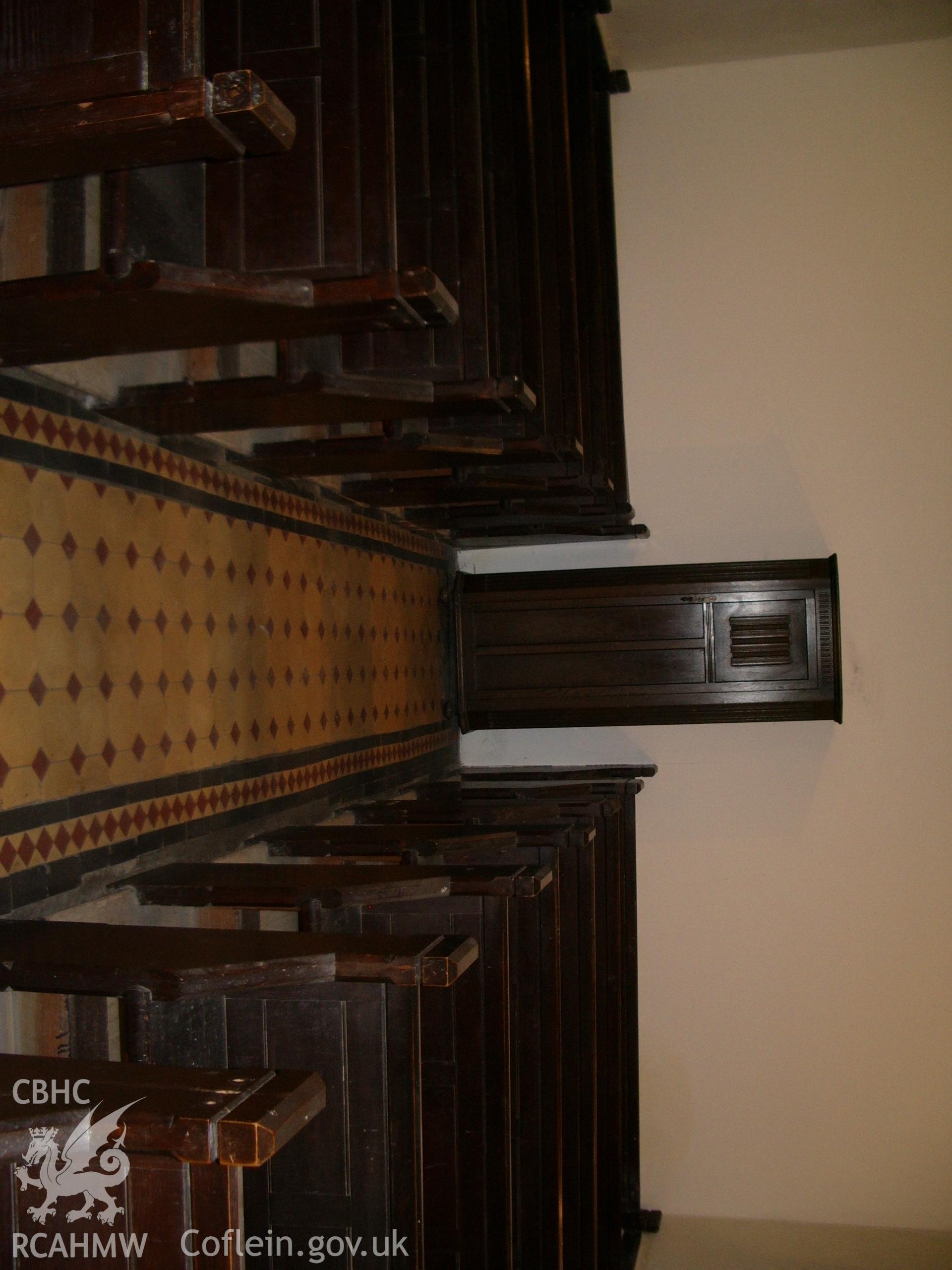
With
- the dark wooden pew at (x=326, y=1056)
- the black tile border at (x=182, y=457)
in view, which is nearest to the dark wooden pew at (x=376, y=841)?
the dark wooden pew at (x=326, y=1056)

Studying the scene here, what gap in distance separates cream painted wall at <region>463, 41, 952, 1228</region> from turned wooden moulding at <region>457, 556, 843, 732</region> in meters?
0.36

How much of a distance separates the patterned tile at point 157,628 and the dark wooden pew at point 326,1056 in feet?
1.32

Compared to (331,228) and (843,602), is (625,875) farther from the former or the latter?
(331,228)

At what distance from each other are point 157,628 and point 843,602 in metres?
3.56

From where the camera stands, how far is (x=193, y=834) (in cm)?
271

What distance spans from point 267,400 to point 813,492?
3408 mm

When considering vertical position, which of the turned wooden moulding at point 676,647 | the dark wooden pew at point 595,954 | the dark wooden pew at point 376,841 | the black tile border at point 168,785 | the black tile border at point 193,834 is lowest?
the dark wooden pew at point 595,954

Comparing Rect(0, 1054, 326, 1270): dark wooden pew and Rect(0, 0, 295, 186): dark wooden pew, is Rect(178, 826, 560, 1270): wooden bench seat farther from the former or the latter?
Rect(0, 0, 295, 186): dark wooden pew

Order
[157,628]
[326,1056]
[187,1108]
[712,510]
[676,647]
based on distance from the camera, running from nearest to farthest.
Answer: [187,1108] < [326,1056] < [157,628] < [676,647] < [712,510]

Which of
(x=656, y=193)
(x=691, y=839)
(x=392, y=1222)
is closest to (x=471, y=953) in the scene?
(x=392, y=1222)

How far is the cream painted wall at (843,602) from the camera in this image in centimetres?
501

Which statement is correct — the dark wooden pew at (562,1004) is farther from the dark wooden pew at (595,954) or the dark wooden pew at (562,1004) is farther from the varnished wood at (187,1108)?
the varnished wood at (187,1108)

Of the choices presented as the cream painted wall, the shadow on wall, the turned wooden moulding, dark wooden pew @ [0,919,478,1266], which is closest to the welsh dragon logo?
dark wooden pew @ [0,919,478,1266]

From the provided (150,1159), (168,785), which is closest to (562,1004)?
(168,785)
